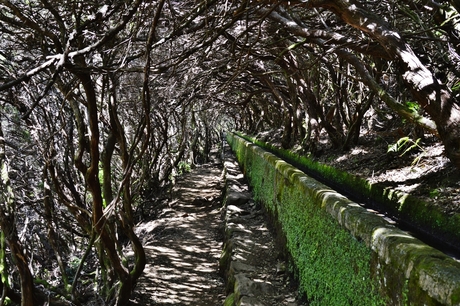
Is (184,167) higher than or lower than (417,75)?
lower

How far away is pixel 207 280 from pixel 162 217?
5367 mm

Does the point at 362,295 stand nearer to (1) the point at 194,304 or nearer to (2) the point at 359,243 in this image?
(2) the point at 359,243

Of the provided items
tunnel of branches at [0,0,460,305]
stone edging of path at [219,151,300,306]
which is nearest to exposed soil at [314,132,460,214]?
tunnel of branches at [0,0,460,305]

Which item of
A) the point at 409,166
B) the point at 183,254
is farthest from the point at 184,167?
the point at 409,166

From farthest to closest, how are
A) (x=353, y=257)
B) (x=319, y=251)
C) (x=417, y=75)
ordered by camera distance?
(x=417, y=75) < (x=319, y=251) < (x=353, y=257)

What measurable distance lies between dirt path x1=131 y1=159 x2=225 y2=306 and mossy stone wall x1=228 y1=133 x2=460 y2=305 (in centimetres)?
219

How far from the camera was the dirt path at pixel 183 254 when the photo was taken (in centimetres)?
761

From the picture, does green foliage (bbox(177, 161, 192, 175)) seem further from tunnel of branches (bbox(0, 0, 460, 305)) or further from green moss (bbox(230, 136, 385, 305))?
green moss (bbox(230, 136, 385, 305))

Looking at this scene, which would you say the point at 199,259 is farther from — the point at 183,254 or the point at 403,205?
the point at 403,205

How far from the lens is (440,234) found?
5.80 meters

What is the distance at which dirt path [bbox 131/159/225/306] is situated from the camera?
7.61m

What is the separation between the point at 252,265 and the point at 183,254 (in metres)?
3.08

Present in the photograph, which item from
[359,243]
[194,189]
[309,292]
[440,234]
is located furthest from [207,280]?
[194,189]

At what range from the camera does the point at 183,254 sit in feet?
32.7
